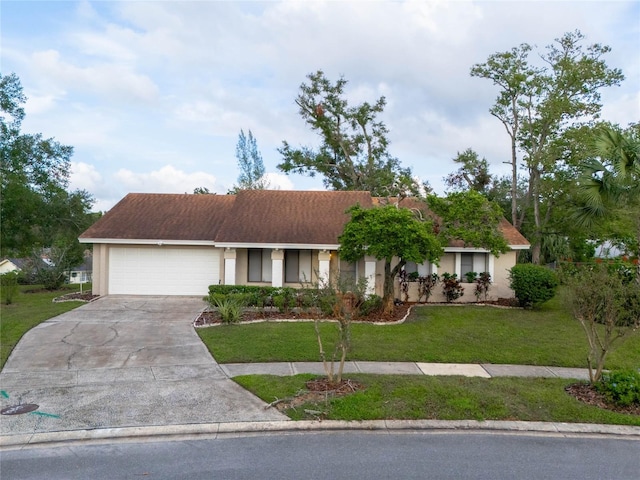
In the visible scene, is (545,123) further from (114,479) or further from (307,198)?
(114,479)

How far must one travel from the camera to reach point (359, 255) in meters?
14.6

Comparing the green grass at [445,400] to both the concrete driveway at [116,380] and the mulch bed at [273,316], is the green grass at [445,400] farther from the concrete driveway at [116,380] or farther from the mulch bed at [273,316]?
the mulch bed at [273,316]

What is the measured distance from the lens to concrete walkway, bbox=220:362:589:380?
8.84 metres

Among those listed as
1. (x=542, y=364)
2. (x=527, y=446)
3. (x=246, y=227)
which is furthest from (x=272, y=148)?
(x=527, y=446)

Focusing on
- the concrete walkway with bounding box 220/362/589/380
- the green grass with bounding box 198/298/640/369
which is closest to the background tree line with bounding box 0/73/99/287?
the green grass with bounding box 198/298/640/369

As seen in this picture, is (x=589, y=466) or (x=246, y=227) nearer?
(x=589, y=466)

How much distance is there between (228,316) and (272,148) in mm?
24146

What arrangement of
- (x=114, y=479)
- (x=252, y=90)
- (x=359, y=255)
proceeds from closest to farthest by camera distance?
(x=114, y=479) < (x=359, y=255) < (x=252, y=90)

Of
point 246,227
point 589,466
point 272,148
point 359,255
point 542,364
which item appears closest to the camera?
point 589,466

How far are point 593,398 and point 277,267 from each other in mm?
11964

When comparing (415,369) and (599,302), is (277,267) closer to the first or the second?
(415,369)

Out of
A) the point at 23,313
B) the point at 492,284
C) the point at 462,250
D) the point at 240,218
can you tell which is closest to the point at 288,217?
the point at 240,218

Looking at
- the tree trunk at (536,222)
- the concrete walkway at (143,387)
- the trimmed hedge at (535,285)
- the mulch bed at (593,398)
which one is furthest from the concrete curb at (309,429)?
the tree trunk at (536,222)

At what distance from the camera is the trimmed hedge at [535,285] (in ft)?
51.5
